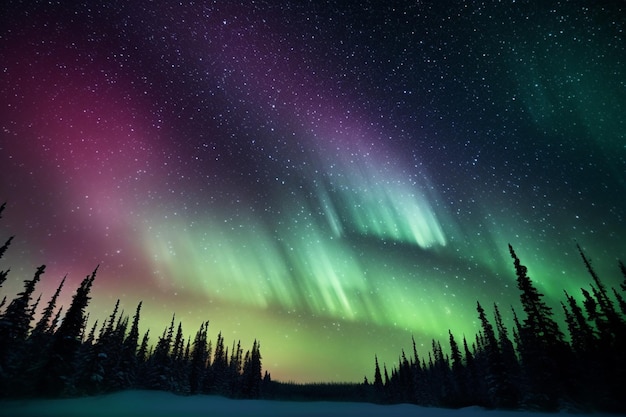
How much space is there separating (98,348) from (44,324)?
19.6 meters

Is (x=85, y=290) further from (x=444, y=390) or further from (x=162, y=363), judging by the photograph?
(x=444, y=390)

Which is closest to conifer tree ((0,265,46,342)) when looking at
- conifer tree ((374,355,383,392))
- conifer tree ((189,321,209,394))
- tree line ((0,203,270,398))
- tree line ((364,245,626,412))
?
tree line ((0,203,270,398))

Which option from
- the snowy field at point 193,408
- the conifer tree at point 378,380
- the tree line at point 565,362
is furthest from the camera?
the conifer tree at point 378,380

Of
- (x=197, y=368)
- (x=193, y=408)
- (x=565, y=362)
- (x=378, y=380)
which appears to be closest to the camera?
(x=193, y=408)

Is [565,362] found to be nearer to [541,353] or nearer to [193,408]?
[541,353]

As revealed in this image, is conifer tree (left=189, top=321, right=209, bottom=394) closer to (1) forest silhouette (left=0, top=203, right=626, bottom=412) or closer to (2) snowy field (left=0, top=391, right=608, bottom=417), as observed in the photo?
(1) forest silhouette (left=0, top=203, right=626, bottom=412)

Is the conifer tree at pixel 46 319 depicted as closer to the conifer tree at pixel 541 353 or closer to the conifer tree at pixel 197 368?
the conifer tree at pixel 197 368

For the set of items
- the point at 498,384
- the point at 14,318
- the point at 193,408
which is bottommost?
the point at 193,408

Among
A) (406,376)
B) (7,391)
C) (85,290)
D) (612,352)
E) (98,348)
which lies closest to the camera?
(7,391)

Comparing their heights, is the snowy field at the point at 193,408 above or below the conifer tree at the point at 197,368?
below

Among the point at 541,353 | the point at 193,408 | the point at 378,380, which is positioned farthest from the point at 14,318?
the point at 378,380

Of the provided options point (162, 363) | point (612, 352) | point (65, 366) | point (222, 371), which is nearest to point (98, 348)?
point (65, 366)

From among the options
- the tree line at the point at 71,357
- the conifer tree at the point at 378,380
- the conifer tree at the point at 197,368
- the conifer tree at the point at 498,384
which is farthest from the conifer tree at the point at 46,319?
the conifer tree at the point at 378,380

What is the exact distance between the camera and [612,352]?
29781 mm
